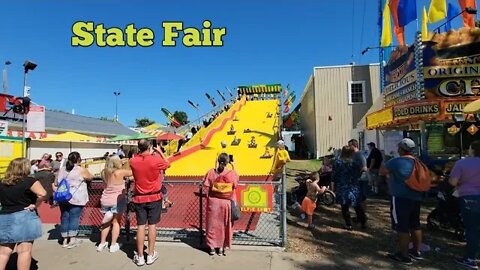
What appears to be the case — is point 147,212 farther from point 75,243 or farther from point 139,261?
point 75,243

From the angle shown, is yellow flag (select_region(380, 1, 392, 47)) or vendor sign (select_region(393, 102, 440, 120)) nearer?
vendor sign (select_region(393, 102, 440, 120))

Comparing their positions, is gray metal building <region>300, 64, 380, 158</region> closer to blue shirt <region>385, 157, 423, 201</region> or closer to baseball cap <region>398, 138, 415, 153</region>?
baseball cap <region>398, 138, 415, 153</region>

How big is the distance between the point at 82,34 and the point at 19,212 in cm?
890

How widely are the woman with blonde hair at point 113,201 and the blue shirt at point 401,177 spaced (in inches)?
164

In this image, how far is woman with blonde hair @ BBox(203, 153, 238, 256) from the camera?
557 centimetres

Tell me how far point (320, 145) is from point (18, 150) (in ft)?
66.9

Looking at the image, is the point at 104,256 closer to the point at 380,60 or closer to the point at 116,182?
the point at 116,182

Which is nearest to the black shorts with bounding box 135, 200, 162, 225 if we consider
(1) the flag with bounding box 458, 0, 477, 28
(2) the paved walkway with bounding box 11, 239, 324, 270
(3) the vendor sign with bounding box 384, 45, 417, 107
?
(2) the paved walkway with bounding box 11, 239, 324, 270

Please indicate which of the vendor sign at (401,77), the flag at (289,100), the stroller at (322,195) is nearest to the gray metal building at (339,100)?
the flag at (289,100)

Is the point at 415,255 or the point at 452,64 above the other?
the point at 452,64

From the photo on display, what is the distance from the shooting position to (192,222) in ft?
23.3

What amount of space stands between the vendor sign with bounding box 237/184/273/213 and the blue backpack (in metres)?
2.80

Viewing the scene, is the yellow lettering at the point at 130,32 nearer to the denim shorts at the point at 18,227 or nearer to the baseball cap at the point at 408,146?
the denim shorts at the point at 18,227

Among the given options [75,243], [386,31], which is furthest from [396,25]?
[75,243]
